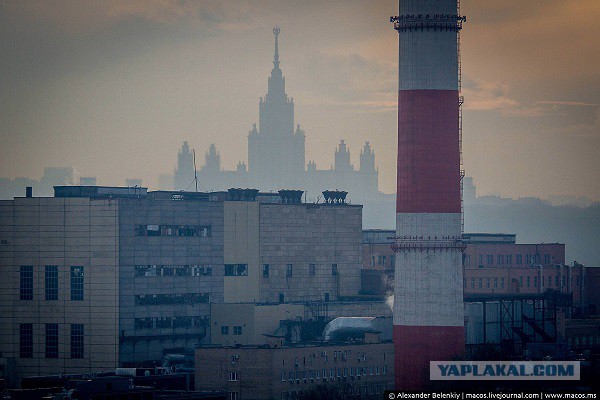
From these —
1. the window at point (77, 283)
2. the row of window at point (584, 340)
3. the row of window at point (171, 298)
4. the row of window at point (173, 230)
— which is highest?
the row of window at point (173, 230)

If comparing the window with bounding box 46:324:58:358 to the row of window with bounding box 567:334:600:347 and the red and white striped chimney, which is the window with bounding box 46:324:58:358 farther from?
the row of window with bounding box 567:334:600:347

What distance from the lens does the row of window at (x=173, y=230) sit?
125 meters

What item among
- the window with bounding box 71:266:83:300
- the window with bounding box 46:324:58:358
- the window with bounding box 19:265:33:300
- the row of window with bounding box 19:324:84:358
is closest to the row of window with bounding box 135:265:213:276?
the window with bounding box 71:266:83:300

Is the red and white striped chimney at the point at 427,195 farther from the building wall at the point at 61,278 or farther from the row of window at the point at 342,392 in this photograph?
the building wall at the point at 61,278

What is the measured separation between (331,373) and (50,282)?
24.4 meters

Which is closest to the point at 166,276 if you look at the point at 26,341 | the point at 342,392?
the point at 26,341

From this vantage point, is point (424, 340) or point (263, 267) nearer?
point (424, 340)

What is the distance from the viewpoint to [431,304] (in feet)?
317

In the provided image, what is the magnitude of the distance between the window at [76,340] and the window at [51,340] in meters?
1.38

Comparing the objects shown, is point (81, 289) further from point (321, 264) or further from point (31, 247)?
point (321, 264)

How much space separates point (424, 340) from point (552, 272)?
61.6 meters

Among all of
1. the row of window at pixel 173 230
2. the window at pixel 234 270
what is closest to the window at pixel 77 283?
the row of window at pixel 173 230

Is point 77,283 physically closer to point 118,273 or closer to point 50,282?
point 50,282

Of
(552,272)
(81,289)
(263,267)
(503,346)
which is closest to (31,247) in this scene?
(81,289)
